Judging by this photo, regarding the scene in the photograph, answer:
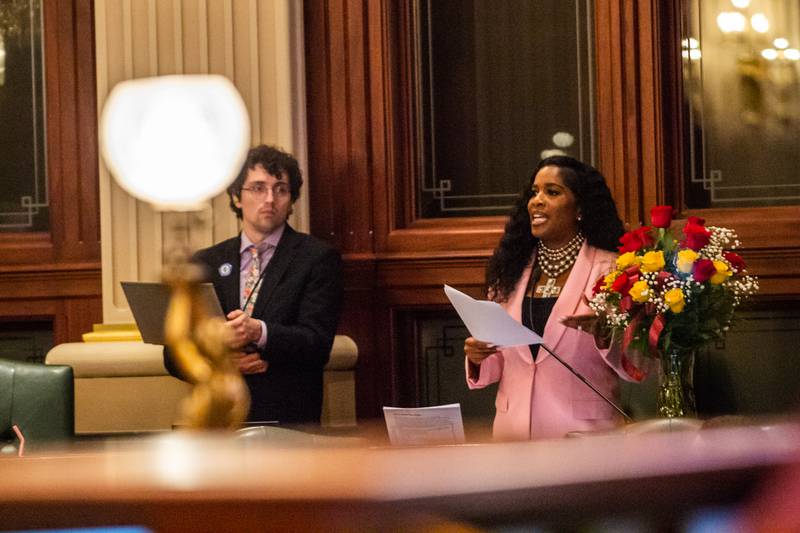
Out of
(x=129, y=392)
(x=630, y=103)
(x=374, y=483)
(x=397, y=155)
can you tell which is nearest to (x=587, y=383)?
(x=630, y=103)

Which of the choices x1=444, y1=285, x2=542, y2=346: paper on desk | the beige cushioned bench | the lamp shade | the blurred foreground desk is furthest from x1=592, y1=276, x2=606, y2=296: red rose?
the blurred foreground desk

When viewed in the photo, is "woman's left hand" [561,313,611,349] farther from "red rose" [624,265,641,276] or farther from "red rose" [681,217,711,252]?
"red rose" [681,217,711,252]

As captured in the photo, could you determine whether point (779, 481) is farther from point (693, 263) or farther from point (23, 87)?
point (23, 87)

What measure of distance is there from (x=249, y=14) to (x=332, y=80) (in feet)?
1.34

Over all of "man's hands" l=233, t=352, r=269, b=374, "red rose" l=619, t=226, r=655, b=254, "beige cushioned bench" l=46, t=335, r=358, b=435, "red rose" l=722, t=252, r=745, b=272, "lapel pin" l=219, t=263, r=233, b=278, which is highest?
"red rose" l=619, t=226, r=655, b=254

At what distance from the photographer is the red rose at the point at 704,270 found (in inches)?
134

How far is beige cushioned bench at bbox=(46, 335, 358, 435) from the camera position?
4531 millimetres

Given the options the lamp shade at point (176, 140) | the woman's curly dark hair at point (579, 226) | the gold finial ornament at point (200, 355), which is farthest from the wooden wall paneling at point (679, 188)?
the gold finial ornament at point (200, 355)

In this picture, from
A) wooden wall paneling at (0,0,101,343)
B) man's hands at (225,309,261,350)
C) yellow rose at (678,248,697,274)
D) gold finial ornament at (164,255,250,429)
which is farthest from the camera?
wooden wall paneling at (0,0,101,343)

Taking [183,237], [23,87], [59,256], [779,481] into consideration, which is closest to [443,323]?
[59,256]

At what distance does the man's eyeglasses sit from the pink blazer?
0.92 m

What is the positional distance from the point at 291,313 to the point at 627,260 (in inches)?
43.1

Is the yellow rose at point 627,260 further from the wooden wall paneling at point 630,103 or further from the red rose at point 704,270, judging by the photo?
the wooden wall paneling at point 630,103

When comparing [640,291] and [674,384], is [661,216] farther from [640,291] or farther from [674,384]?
[674,384]
